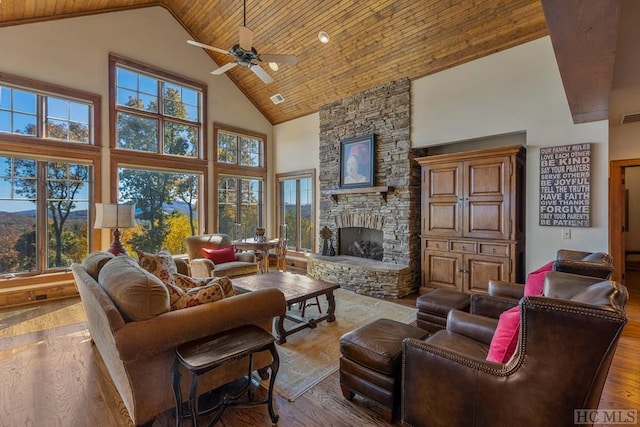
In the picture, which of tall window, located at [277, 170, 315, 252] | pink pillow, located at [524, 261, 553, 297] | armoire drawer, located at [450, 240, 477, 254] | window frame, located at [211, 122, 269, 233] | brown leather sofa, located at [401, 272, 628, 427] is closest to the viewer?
brown leather sofa, located at [401, 272, 628, 427]

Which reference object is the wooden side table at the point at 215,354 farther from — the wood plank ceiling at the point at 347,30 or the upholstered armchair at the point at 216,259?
the wood plank ceiling at the point at 347,30

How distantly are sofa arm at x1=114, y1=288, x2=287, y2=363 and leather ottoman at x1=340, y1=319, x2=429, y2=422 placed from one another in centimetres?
64

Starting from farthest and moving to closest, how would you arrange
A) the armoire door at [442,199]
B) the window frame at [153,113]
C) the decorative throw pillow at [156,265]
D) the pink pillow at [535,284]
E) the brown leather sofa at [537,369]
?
the window frame at [153,113], the armoire door at [442,199], the decorative throw pillow at [156,265], the pink pillow at [535,284], the brown leather sofa at [537,369]

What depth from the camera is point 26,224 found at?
4.50 m

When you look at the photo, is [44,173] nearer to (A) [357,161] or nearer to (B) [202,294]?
(B) [202,294]

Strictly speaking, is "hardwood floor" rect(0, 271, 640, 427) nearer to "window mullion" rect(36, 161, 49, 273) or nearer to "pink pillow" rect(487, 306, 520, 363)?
"pink pillow" rect(487, 306, 520, 363)

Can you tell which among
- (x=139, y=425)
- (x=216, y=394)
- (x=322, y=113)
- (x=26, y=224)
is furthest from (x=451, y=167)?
(x=26, y=224)

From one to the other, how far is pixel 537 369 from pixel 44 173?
6308 mm

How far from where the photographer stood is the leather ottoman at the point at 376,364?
1.91 metres

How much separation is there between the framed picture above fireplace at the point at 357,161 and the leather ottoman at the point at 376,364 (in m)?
3.66

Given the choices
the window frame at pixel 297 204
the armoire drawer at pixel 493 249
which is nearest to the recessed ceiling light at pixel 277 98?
the window frame at pixel 297 204

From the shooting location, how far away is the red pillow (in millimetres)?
4988

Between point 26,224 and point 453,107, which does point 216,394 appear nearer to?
point 26,224
